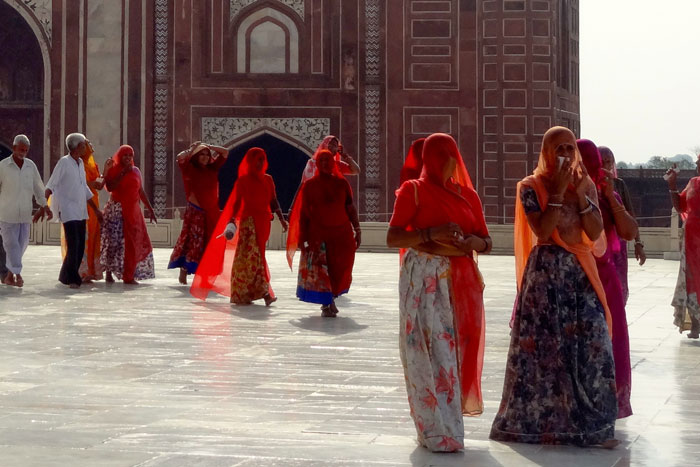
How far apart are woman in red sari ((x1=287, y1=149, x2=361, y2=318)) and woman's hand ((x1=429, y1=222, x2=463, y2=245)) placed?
4651mm

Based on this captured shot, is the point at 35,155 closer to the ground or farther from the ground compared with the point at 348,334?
farther from the ground

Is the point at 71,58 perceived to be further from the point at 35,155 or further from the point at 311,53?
the point at 311,53

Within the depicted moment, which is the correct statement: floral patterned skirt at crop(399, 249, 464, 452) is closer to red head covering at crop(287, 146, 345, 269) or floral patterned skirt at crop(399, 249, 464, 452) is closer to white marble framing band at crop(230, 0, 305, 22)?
red head covering at crop(287, 146, 345, 269)

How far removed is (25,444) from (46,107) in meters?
19.6

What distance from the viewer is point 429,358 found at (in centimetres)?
466

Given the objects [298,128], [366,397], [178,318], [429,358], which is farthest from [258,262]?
[298,128]

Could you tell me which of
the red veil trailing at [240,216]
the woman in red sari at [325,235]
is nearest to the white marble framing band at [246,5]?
the red veil trailing at [240,216]

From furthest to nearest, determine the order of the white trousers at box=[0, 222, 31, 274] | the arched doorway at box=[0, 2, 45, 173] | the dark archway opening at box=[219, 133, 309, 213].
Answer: the dark archway opening at box=[219, 133, 309, 213] < the arched doorway at box=[0, 2, 45, 173] < the white trousers at box=[0, 222, 31, 274]

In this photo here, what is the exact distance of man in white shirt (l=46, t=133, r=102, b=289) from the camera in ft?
37.3

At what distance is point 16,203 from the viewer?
1145cm

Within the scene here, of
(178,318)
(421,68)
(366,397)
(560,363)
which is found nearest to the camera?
(560,363)

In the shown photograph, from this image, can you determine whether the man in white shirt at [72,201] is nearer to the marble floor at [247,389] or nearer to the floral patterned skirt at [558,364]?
the marble floor at [247,389]

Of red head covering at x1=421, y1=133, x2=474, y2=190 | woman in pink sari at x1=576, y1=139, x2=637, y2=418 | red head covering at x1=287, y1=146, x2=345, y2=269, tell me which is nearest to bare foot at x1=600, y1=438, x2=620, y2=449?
woman in pink sari at x1=576, y1=139, x2=637, y2=418

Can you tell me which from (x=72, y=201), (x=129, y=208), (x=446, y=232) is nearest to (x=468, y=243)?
(x=446, y=232)
